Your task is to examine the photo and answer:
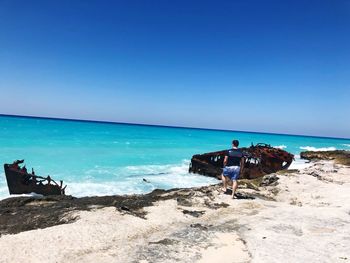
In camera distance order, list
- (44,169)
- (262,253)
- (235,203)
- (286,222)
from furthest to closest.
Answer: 1. (44,169)
2. (235,203)
3. (286,222)
4. (262,253)

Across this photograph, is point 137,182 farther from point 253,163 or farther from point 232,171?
point 232,171

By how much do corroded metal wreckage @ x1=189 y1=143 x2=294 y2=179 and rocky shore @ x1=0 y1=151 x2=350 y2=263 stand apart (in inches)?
433

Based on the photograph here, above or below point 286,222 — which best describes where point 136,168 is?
below

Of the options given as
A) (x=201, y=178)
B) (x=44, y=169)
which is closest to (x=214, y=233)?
(x=201, y=178)

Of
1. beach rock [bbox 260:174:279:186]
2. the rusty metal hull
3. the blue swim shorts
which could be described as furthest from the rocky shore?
the rusty metal hull

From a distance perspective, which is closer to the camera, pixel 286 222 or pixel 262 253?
pixel 262 253

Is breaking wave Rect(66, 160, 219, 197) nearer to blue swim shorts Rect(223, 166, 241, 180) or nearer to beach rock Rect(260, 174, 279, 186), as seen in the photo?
beach rock Rect(260, 174, 279, 186)

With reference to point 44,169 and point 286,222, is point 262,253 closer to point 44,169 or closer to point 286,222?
point 286,222

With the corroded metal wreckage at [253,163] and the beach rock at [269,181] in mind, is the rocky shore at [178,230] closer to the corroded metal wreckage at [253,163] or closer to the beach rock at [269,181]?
the beach rock at [269,181]

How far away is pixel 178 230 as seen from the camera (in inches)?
315

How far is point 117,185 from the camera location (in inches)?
835

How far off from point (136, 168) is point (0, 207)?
62.5 feet

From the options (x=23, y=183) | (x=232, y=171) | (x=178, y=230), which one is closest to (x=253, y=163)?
(x=232, y=171)

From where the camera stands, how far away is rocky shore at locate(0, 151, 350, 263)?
644 cm
